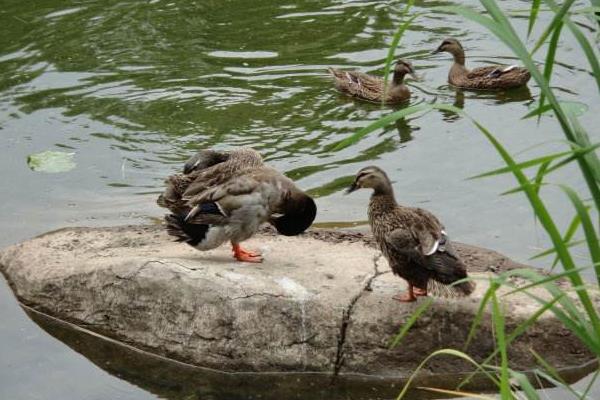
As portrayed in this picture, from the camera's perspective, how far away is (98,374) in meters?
6.20

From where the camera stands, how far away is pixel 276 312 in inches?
242

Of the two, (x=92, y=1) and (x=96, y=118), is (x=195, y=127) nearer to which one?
(x=96, y=118)

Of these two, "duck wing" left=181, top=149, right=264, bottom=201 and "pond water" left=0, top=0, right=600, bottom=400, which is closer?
"duck wing" left=181, top=149, right=264, bottom=201

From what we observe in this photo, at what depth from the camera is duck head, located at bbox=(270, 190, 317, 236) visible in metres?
6.85

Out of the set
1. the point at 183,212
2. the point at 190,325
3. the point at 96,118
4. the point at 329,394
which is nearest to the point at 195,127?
the point at 96,118

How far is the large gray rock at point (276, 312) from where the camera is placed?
19.7 feet

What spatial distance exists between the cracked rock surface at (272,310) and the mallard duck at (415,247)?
0.17m

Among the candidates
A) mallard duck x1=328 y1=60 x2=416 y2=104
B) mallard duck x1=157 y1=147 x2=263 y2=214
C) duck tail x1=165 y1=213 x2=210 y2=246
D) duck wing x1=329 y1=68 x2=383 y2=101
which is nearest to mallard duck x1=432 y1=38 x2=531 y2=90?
mallard duck x1=328 y1=60 x2=416 y2=104

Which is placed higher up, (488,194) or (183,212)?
(183,212)

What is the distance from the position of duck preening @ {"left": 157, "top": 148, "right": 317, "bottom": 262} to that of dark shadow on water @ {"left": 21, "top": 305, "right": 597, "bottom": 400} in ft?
2.76

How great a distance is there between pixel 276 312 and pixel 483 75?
18.7ft

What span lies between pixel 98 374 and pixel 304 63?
6.12 m

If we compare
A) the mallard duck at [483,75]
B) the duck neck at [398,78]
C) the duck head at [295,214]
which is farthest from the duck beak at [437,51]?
the duck head at [295,214]

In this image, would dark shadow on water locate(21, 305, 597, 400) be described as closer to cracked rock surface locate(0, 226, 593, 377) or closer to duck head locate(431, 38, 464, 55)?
cracked rock surface locate(0, 226, 593, 377)
